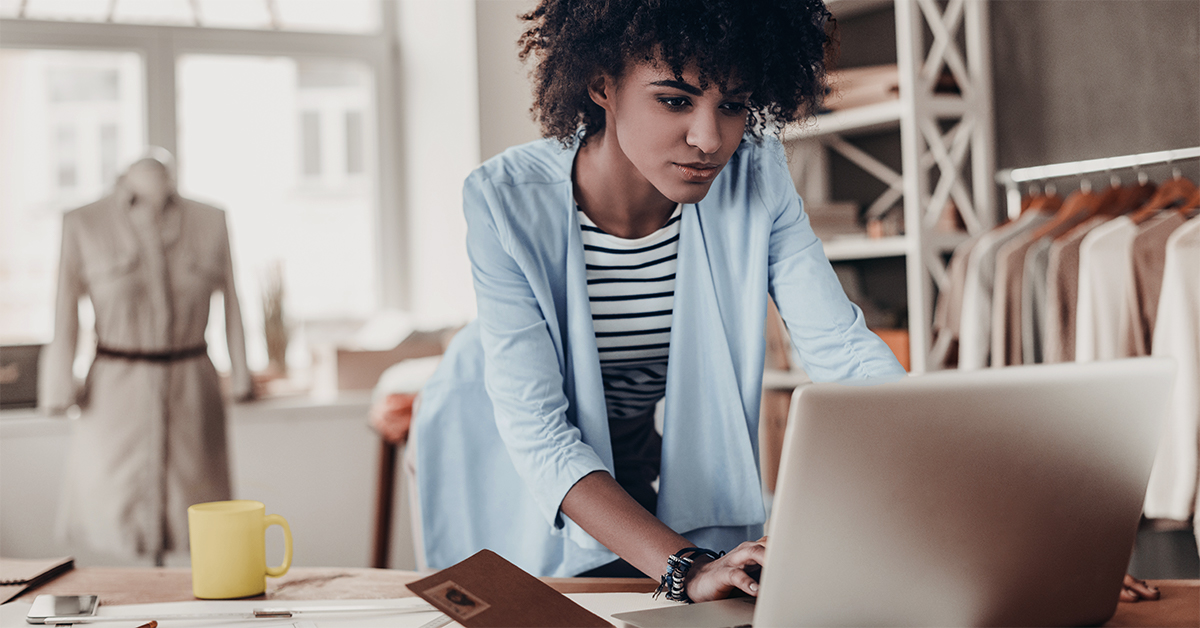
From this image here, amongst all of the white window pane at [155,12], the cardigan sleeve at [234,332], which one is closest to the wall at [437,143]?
the cardigan sleeve at [234,332]

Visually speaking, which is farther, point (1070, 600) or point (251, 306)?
point (251, 306)

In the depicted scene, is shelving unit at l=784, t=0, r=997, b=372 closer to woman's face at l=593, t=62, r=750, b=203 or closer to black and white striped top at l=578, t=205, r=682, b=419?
black and white striped top at l=578, t=205, r=682, b=419

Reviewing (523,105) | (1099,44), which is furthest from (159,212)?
(1099,44)

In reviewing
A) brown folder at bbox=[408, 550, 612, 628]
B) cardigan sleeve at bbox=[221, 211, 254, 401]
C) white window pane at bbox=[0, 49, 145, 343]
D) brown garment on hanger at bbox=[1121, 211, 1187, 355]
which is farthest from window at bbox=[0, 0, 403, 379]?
brown folder at bbox=[408, 550, 612, 628]

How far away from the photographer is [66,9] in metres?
3.63

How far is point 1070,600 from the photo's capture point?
77 centimetres

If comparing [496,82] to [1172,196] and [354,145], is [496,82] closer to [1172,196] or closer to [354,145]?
[354,145]

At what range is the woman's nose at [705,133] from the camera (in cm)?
105

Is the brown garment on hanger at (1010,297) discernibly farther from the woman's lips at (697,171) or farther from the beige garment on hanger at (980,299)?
the woman's lips at (697,171)

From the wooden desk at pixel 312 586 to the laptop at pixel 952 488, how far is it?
245 millimetres

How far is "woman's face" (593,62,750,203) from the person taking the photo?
106cm

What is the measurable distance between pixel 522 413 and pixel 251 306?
121 inches

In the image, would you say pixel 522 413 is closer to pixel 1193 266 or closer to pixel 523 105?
pixel 1193 266

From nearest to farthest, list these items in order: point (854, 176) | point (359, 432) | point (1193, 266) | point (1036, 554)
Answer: point (1036, 554), point (1193, 266), point (854, 176), point (359, 432)
